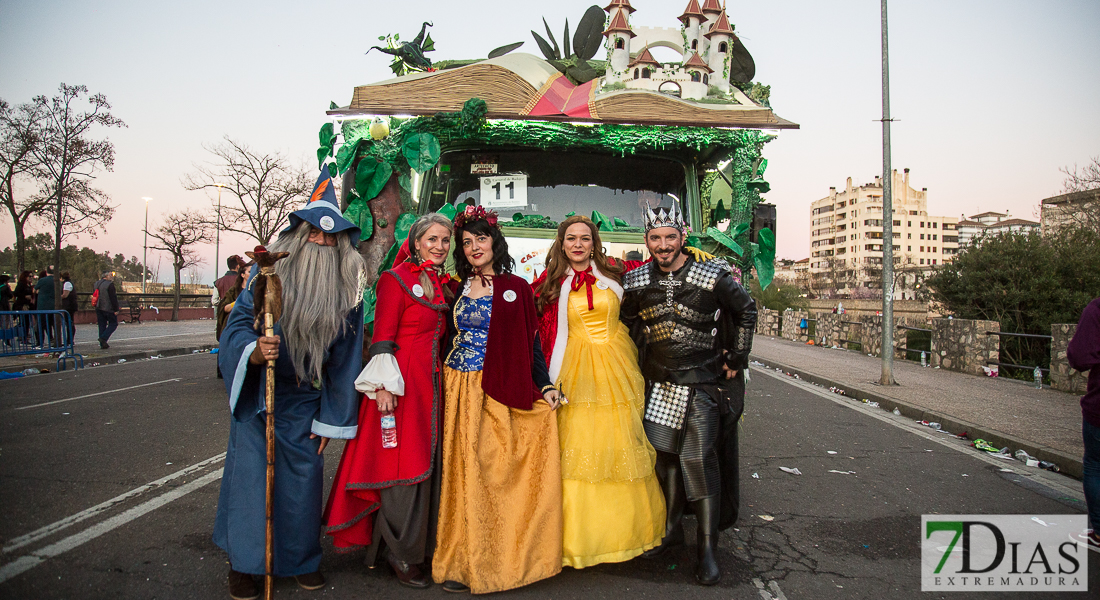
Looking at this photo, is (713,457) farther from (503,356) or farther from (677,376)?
(503,356)

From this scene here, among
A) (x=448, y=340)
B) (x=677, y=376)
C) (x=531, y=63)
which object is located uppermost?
(x=531, y=63)

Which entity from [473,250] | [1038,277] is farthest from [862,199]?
[473,250]

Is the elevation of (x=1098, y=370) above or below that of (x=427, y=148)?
below

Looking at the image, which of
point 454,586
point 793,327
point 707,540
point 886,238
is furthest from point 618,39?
point 793,327

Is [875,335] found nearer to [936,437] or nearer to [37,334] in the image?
[936,437]

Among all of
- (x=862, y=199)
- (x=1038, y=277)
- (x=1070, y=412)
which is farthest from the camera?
(x=862, y=199)

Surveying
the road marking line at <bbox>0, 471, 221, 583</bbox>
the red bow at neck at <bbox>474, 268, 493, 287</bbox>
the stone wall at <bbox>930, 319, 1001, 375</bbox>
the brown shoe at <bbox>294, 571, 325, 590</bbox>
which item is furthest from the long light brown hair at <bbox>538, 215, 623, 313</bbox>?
the stone wall at <bbox>930, 319, 1001, 375</bbox>

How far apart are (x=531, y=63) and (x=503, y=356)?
8.89 feet

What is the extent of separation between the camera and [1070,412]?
27.1 ft

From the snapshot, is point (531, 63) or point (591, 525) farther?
point (531, 63)

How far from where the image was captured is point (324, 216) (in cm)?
304

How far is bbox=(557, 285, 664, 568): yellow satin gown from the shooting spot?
10.1 ft

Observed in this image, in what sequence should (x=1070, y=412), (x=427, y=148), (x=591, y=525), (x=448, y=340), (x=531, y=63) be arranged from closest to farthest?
(x=591, y=525), (x=448, y=340), (x=427, y=148), (x=531, y=63), (x=1070, y=412)

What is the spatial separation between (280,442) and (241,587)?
0.65 metres
